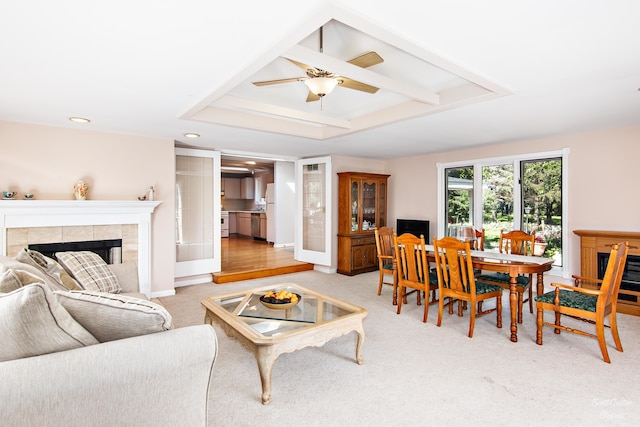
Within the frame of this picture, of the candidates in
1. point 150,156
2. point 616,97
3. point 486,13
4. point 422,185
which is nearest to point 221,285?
point 150,156

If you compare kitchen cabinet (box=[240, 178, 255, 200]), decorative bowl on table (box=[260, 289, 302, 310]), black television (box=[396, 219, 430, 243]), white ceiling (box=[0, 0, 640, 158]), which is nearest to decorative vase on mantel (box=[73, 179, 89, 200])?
white ceiling (box=[0, 0, 640, 158])

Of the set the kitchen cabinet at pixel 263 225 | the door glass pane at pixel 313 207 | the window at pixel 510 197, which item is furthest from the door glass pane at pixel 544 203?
the kitchen cabinet at pixel 263 225

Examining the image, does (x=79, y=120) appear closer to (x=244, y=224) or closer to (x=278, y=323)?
(x=278, y=323)

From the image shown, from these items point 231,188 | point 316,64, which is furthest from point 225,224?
point 316,64

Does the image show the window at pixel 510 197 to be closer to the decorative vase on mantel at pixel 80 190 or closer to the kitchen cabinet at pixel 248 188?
the decorative vase on mantel at pixel 80 190

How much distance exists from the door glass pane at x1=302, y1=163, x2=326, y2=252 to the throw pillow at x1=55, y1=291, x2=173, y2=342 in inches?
198

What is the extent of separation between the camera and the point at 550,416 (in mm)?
2021

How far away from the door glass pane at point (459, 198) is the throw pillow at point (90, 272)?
4806 mm

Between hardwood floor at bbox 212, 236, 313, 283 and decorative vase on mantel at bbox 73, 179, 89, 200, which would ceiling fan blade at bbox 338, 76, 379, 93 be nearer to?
decorative vase on mantel at bbox 73, 179, 89, 200

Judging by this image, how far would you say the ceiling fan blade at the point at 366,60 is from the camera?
7.64ft

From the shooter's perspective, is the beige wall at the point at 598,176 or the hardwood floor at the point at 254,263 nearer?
the beige wall at the point at 598,176

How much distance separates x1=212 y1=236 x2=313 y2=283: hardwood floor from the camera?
18.4ft

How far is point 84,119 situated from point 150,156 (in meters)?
0.99

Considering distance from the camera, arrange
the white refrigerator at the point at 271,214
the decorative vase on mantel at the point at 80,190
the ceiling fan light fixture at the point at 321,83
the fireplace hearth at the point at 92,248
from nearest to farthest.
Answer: the ceiling fan light fixture at the point at 321,83
the fireplace hearth at the point at 92,248
the decorative vase on mantel at the point at 80,190
the white refrigerator at the point at 271,214
